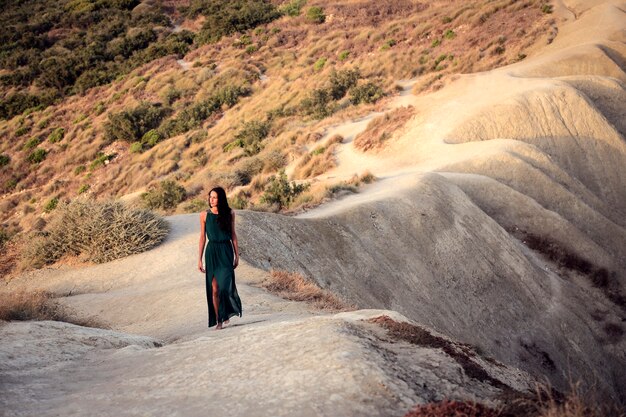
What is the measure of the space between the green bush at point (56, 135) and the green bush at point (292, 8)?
94.5 ft

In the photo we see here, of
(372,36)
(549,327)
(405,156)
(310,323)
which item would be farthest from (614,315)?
(372,36)

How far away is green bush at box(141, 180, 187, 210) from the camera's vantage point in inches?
948

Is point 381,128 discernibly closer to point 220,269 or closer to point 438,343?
point 220,269

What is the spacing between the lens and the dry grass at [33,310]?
822cm

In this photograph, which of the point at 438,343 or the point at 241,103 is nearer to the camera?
the point at 438,343

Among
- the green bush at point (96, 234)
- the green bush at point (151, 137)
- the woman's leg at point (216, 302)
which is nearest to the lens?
the woman's leg at point (216, 302)

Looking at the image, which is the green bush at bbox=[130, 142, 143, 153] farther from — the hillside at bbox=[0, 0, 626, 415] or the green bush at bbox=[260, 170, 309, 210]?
the green bush at bbox=[260, 170, 309, 210]

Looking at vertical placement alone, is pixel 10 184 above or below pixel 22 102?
below

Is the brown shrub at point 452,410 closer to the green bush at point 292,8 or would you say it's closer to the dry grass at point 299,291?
the dry grass at point 299,291

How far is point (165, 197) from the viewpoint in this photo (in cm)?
2483

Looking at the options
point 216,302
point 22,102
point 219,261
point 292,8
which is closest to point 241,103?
point 22,102

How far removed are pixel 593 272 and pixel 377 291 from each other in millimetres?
11298

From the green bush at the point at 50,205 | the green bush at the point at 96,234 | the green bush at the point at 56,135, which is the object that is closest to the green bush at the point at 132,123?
the green bush at the point at 56,135

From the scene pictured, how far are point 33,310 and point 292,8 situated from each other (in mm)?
57976
